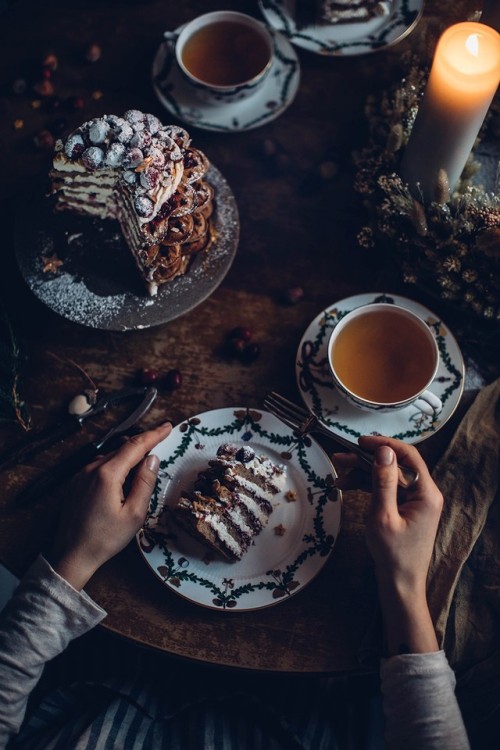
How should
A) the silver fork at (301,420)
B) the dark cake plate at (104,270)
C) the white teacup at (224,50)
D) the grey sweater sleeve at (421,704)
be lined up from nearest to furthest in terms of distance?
the grey sweater sleeve at (421,704) < the silver fork at (301,420) < the dark cake plate at (104,270) < the white teacup at (224,50)

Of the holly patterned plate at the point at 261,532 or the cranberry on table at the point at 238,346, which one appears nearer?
the holly patterned plate at the point at 261,532

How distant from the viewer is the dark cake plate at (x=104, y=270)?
5.90ft

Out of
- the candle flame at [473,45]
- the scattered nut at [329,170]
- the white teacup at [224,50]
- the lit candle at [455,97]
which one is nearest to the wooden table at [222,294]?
the scattered nut at [329,170]

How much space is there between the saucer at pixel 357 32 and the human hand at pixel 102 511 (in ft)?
4.24

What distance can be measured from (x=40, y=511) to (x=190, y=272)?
709 millimetres

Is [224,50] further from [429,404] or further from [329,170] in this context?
[429,404]

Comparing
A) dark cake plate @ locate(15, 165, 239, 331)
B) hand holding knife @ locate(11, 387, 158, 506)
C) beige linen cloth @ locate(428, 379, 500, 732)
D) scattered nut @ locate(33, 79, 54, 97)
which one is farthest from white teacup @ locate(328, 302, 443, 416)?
scattered nut @ locate(33, 79, 54, 97)

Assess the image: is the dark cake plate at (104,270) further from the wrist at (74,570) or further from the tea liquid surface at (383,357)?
the wrist at (74,570)

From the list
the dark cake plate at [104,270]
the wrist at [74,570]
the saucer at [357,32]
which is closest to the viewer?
the wrist at [74,570]

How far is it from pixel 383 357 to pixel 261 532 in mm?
522

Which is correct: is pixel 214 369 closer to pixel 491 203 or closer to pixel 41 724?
pixel 491 203

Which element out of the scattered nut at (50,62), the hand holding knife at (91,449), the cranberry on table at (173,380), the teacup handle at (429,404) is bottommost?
the teacup handle at (429,404)

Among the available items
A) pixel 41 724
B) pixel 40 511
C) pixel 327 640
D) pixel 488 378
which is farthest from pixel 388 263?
pixel 41 724

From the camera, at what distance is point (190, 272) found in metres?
1.85
